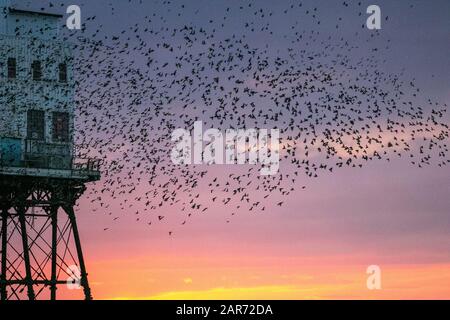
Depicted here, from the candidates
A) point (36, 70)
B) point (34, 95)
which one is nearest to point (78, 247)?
point (34, 95)

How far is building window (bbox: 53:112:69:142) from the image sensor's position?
76.4 m

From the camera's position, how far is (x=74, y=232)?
77.0 m

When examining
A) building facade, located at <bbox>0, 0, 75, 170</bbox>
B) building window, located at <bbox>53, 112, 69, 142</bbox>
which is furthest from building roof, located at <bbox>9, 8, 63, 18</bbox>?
building window, located at <bbox>53, 112, 69, 142</bbox>

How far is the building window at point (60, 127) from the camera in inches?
3007

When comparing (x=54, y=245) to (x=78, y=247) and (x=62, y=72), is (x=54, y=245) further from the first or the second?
(x=62, y=72)

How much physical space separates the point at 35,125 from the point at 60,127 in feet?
4.57

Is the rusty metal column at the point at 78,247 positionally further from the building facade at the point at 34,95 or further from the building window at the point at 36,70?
the building window at the point at 36,70

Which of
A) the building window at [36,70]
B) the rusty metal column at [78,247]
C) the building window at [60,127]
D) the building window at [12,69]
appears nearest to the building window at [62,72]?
the building window at [36,70]

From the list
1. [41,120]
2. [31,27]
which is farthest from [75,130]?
[31,27]

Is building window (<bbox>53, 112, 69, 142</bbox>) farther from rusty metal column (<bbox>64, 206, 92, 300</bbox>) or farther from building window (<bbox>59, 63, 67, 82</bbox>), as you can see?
rusty metal column (<bbox>64, 206, 92, 300</bbox>)

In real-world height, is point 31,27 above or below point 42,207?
above

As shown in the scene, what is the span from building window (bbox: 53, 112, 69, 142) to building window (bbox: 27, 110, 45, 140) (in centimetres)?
67
